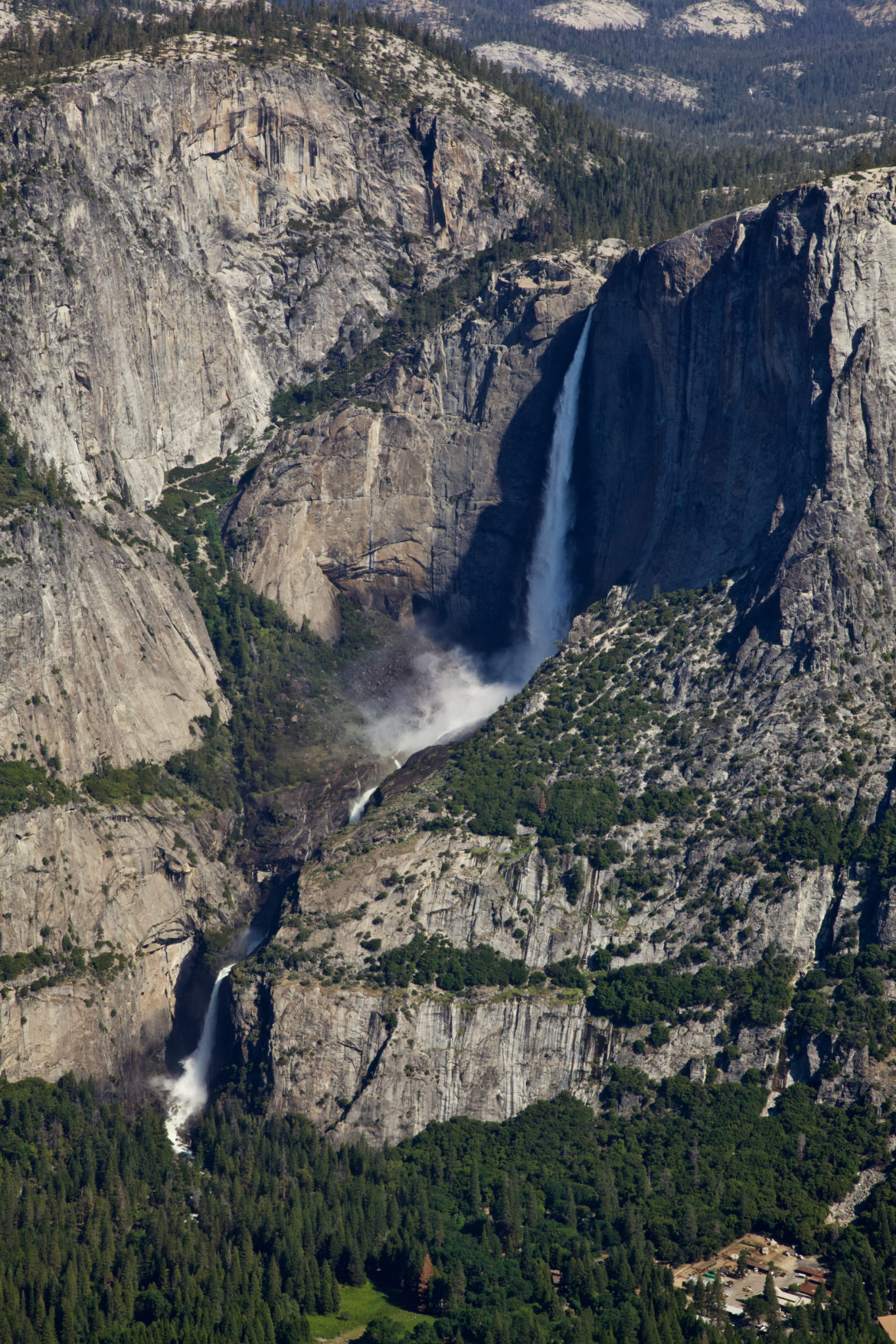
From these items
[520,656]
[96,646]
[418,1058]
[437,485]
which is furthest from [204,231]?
[418,1058]

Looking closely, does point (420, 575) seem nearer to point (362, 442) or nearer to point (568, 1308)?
point (362, 442)

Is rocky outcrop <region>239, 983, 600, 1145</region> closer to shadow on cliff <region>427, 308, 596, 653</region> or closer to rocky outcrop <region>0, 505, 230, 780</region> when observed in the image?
rocky outcrop <region>0, 505, 230, 780</region>

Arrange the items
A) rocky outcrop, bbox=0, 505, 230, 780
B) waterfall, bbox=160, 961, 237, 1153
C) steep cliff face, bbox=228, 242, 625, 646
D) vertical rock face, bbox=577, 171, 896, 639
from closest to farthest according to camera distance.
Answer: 1. waterfall, bbox=160, 961, 237, 1153
2. vertical rock face, bbox=577, 171, 896, 639
3. rocky outcrop, bbox=0, 505, 230, 780
4. steep cliff face, bbox=228, 242, 625, 646

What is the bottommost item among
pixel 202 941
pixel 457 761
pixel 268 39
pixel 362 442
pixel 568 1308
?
pixel 568 1308

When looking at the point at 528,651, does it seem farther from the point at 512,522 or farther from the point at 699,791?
the point at 699,791

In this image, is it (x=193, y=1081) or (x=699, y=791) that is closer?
(x=699, y=791)

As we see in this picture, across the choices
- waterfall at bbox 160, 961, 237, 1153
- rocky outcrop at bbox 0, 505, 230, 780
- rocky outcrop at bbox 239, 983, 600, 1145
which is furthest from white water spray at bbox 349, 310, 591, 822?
rocky outcrop at bbox 239, 983, 600, 1145

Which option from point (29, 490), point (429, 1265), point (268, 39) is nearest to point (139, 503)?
point (29, 490)
